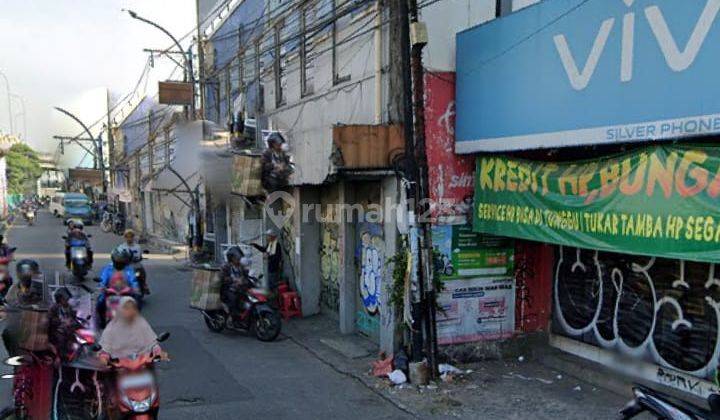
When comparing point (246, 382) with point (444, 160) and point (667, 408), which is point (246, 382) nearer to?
point (444, 160)

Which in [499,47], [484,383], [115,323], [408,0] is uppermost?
[408,0]

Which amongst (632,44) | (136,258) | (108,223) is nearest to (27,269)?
(136,258)

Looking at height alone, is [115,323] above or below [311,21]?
below

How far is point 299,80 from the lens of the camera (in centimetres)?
1176

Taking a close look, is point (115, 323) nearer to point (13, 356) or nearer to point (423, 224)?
point (13, 356)

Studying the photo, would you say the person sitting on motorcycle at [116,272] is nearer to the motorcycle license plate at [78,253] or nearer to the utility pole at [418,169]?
the utility pole at [418,169]

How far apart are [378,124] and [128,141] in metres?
38.4

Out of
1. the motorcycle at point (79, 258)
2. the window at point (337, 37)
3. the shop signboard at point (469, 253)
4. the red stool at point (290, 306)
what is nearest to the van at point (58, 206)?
the motorcycle at point (79, 258)

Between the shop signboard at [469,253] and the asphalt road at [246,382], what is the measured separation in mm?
2184

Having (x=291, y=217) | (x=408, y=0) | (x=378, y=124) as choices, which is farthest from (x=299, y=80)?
(x=408, y=0)

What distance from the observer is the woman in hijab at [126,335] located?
5.07 m

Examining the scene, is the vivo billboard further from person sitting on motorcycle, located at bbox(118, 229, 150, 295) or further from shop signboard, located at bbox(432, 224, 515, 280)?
person sitting on motorcycle, located at bbox(118, 229, 150, 295)

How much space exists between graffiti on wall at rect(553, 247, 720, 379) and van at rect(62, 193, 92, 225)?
4175cm

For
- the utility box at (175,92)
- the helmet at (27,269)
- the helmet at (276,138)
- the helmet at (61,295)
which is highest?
the utility box at (175,92)
